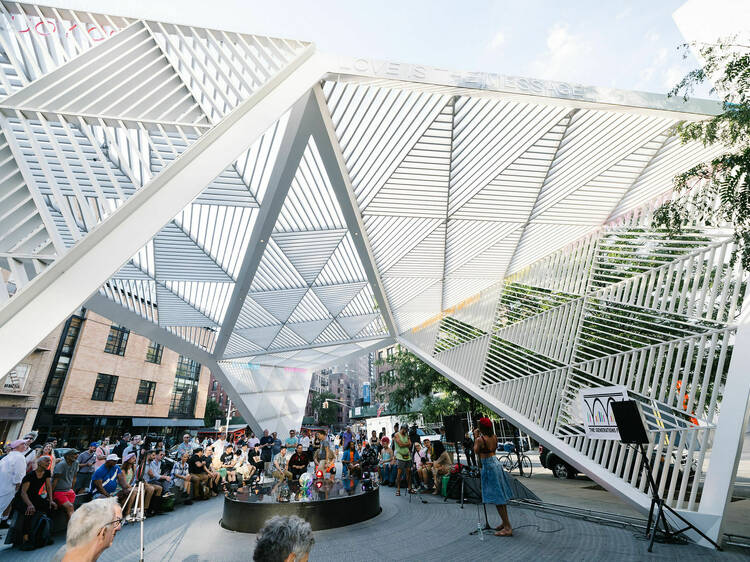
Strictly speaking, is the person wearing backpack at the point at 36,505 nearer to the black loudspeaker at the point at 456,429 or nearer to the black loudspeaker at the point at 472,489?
the black loudspeaker at the point at 456,429

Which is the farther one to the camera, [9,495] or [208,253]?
[208,253]

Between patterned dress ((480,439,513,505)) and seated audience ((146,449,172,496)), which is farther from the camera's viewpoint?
seated audience ((146,449,172,496))

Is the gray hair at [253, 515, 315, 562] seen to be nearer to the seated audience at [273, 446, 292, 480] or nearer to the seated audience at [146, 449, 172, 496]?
the seated audience at [146, 449, 172, 496]

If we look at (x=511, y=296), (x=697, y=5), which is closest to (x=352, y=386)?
(x=511, y=296)

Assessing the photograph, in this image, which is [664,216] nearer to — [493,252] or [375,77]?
[375,77]

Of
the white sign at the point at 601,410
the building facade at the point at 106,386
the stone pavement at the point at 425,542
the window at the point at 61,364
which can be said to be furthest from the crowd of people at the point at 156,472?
the building facade at the point at 106,386

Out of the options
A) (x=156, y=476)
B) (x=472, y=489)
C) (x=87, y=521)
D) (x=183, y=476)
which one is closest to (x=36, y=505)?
(x=156, y=476)

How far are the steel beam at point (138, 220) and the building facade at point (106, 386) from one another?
95.3ft

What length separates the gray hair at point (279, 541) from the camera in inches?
94.0

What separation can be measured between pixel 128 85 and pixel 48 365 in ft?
90.3

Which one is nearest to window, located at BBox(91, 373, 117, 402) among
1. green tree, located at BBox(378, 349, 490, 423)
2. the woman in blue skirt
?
green tree, located at BBox(378, 349, 490, 423)

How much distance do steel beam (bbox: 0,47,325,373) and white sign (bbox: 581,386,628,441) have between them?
7.30m

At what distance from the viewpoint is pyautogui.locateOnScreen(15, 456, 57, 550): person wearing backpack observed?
6352 millimetres

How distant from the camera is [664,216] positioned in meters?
5.88
